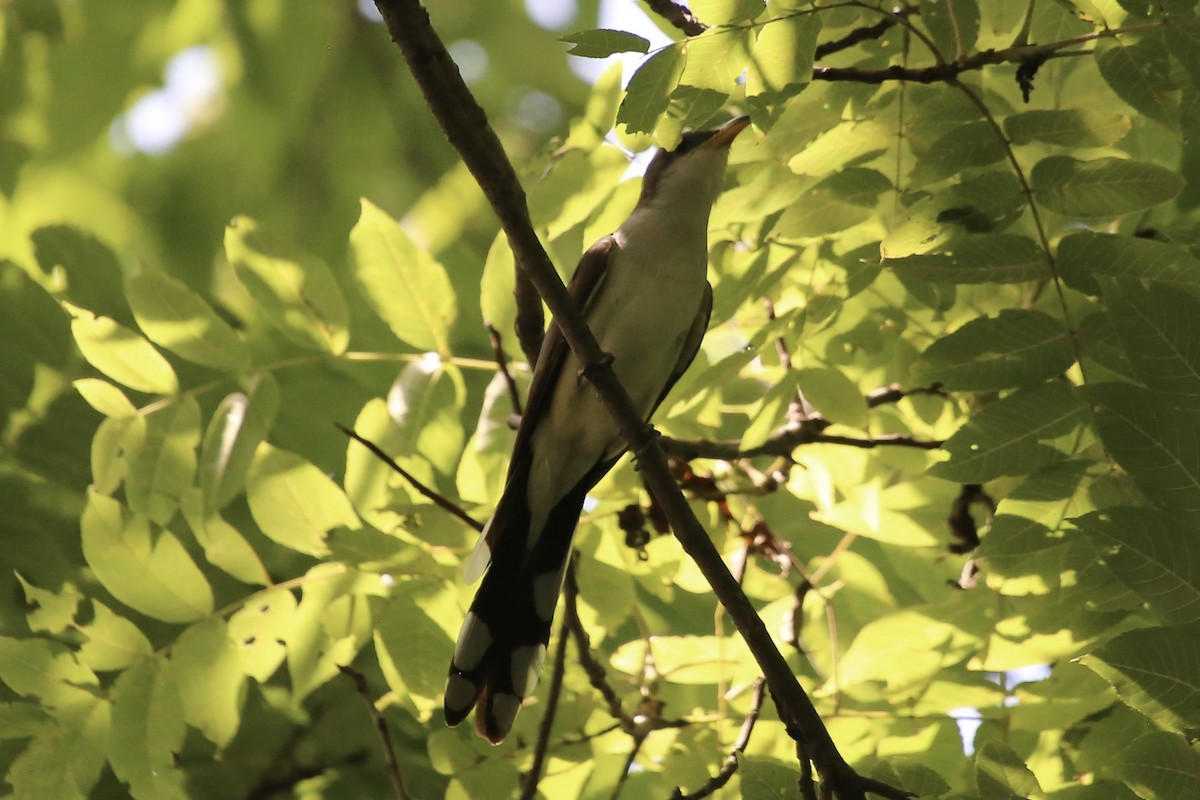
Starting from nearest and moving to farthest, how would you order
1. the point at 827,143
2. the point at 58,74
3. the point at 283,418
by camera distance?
1. the point at 827,143
2. the point at 283,418
3. the point at 58,74

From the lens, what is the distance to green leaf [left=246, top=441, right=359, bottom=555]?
3322 millimetres

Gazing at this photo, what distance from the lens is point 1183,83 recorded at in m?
2.79

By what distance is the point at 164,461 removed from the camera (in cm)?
342

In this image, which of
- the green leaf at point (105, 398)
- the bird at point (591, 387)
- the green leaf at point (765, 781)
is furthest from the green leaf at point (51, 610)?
Answer: the green leaf at point (765, 781)

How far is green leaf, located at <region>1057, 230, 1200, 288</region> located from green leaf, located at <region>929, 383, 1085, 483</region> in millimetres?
312

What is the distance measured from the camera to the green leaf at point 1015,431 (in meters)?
2.73

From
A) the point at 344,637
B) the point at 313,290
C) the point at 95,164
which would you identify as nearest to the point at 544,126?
the point at 95,164

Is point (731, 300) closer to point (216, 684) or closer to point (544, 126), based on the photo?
point (216, 684)

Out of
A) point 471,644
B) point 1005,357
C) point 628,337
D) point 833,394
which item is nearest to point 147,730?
point 471,644

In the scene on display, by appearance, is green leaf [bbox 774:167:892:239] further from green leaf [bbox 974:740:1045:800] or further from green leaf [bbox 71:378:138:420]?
green leaf [bbox 71:378:138:420]

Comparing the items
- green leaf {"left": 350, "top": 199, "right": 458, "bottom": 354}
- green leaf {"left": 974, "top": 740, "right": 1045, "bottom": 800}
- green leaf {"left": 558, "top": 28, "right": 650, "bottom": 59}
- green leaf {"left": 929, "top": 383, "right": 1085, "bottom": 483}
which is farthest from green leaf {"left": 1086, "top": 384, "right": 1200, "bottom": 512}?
green leaf {"left": 350, "top": 199, "right": 458, "bottom": 354}

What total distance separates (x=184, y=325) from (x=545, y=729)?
5.25 ft

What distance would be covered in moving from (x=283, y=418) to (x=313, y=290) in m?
0.96

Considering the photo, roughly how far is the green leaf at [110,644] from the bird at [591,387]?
932 millimetres
